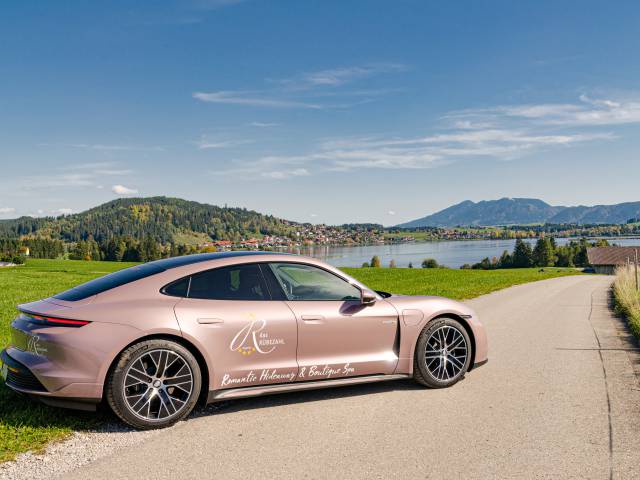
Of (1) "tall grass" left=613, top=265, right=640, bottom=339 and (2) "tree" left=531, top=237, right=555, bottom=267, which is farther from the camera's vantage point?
(2) "tree" left=531, top=237, right=555, bottom=267

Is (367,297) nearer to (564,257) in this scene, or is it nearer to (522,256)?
(522,256)

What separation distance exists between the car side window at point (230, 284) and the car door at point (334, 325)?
0.72 ft

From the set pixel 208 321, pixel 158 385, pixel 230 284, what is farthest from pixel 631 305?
pixel 158 385

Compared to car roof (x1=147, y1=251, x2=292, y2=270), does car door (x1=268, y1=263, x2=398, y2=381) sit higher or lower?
lower

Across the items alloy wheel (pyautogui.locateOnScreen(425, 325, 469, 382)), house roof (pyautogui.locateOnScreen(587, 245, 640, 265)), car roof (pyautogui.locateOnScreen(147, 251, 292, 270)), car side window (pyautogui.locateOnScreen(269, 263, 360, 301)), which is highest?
car roof (pyautogui.locateOnScreen(147, 251, 292, 270))

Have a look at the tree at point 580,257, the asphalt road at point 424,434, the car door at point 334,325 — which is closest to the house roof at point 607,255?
the tree at point 580,257

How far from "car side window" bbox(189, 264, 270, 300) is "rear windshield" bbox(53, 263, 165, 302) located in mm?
406

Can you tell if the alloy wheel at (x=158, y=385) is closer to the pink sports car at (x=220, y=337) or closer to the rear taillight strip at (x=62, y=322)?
the pink sports car at (x=220, y=337)

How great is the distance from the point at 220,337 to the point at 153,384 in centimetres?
68

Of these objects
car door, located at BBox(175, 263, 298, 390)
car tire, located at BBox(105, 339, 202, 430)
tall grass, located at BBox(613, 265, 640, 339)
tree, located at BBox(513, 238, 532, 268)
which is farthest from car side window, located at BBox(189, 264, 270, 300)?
tree, located at BBox(513, 238, 532, 268)

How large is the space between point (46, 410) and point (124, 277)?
1387mm

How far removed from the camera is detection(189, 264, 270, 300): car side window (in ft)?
16.5

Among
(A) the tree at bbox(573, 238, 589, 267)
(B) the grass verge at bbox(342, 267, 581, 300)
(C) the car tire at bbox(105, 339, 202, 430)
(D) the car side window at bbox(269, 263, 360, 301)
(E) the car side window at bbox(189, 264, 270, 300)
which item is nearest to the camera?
(C) the car tire at bbox(105, 339, 202, 430)

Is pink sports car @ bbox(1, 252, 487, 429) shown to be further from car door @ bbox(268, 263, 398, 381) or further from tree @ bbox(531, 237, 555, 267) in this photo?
tree @ bbox(531, 237, 555, 267)
